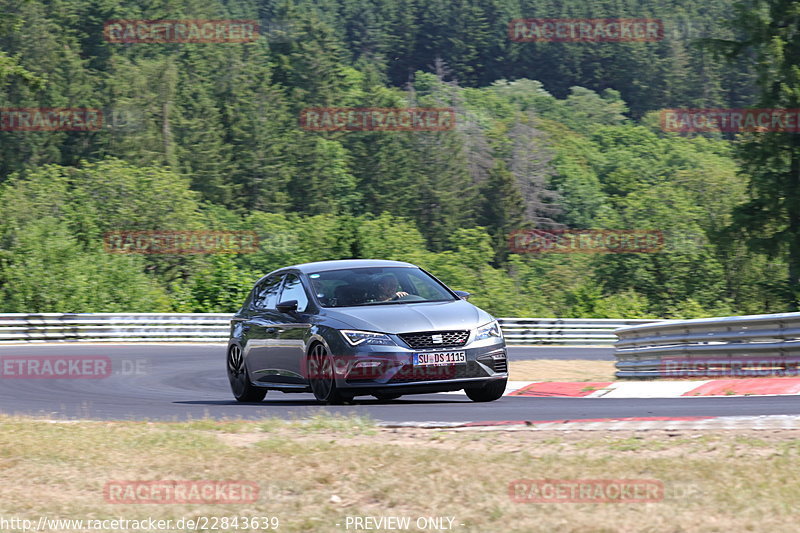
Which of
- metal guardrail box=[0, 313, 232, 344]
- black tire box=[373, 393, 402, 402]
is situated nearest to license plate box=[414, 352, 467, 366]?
black tire box=[373, 393, 402, 402]

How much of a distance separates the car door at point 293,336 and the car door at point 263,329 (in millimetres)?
131

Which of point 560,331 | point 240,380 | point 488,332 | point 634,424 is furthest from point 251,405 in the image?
point 560,331

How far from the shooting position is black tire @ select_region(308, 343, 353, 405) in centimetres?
1123

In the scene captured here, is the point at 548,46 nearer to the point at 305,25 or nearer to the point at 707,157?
the point at 707,157

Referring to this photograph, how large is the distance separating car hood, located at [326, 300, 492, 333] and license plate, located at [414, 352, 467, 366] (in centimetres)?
25

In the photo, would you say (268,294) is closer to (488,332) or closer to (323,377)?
(323,377)

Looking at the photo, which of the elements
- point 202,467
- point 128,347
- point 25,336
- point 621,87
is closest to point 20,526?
point 202,467

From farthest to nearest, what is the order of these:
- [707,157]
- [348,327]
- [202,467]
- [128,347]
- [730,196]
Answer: [707,157]
[730,196]
[128,347]
[348,327]
[202,467]

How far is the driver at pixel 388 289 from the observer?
39.2ft

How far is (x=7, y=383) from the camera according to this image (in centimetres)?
1631

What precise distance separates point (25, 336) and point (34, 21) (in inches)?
2357

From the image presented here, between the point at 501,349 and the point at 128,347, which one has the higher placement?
the point at 501,349

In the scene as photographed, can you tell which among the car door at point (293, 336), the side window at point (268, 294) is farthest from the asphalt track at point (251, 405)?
the side window at point (268, 294)

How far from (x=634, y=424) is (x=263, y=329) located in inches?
212
